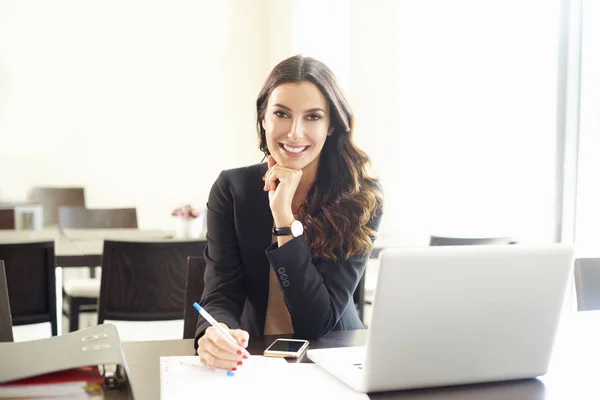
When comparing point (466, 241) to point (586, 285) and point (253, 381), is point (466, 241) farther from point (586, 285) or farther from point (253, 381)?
point (253, 381)

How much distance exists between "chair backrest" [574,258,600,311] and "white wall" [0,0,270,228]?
444cm

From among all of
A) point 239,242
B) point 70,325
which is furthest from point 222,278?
point 70,325

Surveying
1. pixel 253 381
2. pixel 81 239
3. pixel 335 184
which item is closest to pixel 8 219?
pixel 81 239

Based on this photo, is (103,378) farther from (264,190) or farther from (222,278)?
(264,190)

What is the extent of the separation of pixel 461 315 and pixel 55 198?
4.73 metres

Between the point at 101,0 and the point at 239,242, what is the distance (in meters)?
4.56

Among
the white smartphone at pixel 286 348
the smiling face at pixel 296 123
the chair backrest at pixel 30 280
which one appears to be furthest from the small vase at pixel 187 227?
the white smartphone at pixel 286 348

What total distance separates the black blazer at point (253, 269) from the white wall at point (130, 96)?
4218mm

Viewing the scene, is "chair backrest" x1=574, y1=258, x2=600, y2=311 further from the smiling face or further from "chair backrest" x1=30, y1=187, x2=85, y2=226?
"chair backrest" x1=30, y1=187, x2=85, y2=226

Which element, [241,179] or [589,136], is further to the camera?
[589,136]

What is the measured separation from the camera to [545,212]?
143 inches

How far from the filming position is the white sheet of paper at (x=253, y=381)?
1.06m

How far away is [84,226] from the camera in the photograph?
383 centimetres

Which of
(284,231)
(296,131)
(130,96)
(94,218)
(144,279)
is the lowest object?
(144,279)
